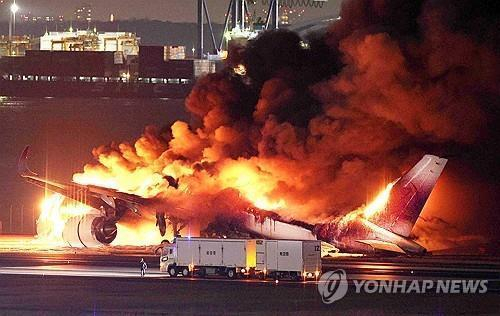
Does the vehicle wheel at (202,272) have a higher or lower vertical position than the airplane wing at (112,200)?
lower

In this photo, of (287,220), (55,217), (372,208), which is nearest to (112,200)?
(55,217)

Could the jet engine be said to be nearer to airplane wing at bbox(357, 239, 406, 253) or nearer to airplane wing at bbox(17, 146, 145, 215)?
airplane wing at bbox(17, 146, 145, 215)

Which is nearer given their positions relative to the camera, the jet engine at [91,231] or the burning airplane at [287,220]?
the burning airplane at [287,220]

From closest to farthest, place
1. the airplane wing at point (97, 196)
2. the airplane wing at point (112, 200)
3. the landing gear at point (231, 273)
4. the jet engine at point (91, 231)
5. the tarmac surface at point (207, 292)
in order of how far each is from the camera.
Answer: the tarmac surface at point (207, 292) → the landing gear at point (231, 273) → the airplane wing at point (112, 200) → the airplane wing at point (97, 196) → the jet engine at point (91, 231)

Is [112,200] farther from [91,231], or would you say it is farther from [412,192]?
[412,192]

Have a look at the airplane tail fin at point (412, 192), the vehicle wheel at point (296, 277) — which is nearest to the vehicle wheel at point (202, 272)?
the vehicle wheel at point (296, 277)

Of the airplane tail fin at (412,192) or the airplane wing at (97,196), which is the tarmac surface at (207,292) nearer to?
the airplane tail fin at (412,192)

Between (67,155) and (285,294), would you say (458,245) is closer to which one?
(285,294)

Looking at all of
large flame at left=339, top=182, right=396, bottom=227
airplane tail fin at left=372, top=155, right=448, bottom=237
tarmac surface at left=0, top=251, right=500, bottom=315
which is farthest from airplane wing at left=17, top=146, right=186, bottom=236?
airplane tail fin at left=372, top=155, right=448, bottom=237
